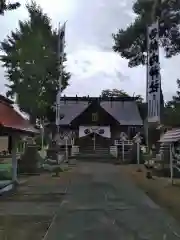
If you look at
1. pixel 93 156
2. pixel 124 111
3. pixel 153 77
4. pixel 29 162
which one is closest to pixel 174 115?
pixel 153 77

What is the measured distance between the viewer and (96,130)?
56312mm

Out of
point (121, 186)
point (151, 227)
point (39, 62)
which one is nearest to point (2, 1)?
point (151, 227)

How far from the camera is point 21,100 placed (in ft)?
171

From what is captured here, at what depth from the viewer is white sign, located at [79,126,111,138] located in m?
56.2

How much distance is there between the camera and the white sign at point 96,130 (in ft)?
184

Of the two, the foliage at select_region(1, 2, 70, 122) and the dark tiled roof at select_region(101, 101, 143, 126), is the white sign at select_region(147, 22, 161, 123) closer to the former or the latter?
the foliage at select_region(1, 2, 70, 122)

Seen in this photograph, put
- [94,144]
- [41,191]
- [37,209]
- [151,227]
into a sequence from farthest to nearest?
[94,144] < [41,191] < [37,209] < [151,227]

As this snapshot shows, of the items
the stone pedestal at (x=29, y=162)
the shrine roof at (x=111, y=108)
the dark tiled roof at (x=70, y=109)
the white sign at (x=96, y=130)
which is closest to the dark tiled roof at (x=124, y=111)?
the shrine roof at (x=111, y=108)

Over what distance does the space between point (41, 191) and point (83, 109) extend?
43.8m

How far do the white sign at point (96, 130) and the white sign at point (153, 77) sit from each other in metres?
20.2

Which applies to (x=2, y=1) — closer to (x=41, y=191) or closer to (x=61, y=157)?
(x=41, y=191)

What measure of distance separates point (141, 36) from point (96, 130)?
52.5ft

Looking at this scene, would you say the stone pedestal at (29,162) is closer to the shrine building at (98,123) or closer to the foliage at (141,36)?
the foliage at (141,36)

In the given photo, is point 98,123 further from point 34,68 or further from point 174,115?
point 174,115
